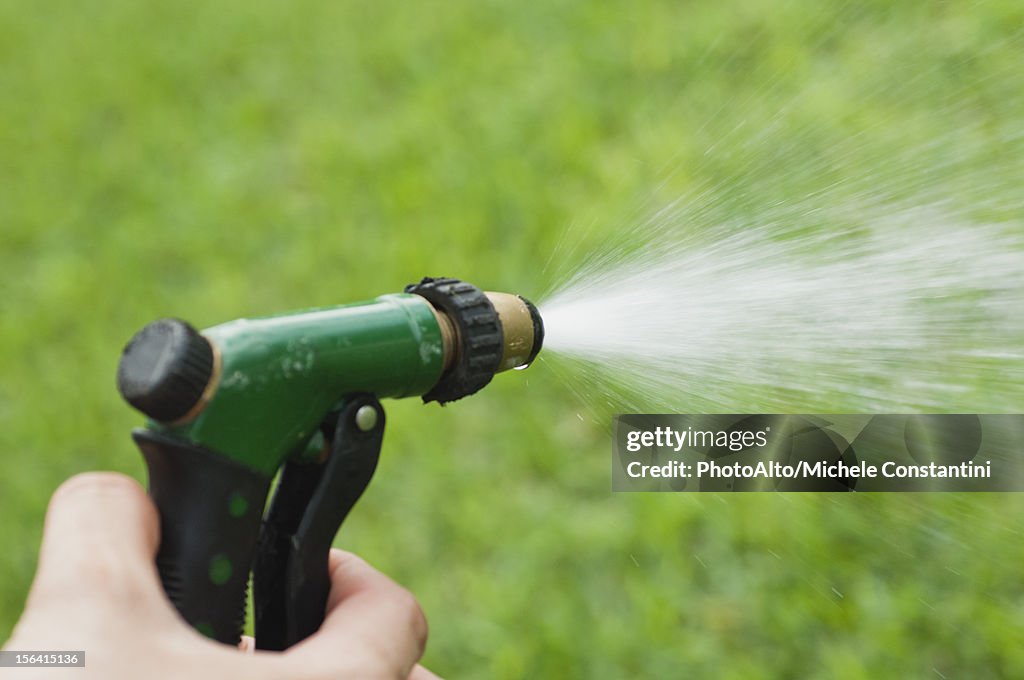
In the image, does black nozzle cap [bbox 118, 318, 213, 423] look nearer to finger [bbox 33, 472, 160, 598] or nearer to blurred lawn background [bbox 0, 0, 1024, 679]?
finger [bbox 33, 472, 160, 598]

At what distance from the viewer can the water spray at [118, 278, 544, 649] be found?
116 centimetres

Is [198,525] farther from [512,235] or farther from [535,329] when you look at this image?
[512,235]

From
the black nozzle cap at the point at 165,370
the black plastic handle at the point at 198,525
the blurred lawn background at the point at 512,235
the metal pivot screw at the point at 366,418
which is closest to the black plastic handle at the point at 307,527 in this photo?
the metal pivot screw at the point at 366,418

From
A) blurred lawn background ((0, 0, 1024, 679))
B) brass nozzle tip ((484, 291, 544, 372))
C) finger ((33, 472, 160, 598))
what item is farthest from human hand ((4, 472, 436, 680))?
blurred lawn background ((0, 0, 1024, 679))

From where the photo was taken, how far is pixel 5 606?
10.7ft

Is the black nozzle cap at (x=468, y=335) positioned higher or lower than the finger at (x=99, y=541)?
higher

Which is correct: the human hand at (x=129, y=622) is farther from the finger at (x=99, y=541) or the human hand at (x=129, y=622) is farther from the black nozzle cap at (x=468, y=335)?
the black nozzle cap at (x=468, y=335)

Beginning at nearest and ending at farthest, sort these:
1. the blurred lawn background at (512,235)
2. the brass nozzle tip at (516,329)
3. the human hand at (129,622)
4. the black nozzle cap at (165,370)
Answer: the human hand at (129,622), the black nozzle cap at (165,370), the brass nozzle tip at (516,329), the blurred lawn background at (512,235)

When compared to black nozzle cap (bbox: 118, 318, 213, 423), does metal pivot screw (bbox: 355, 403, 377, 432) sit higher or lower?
lower

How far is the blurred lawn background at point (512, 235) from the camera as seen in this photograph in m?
2.38

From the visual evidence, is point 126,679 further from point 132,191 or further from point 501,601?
point 132,191

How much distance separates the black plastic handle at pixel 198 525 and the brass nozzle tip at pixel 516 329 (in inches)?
15.1

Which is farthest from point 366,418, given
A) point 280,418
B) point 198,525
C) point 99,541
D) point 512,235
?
point 512,235

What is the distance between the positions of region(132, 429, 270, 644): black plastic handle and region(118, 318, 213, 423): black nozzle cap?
0.05m
